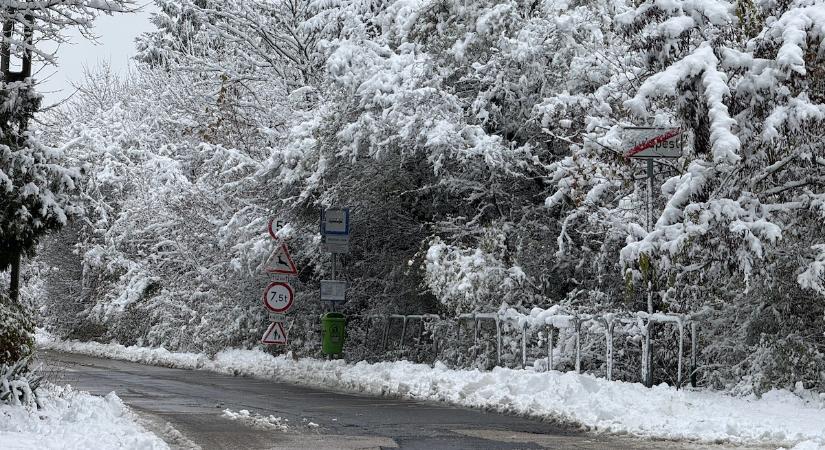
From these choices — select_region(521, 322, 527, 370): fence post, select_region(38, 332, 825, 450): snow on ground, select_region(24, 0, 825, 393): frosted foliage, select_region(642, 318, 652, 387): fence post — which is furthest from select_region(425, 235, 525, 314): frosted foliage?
select_region(642, 318, 652, 387): fence post

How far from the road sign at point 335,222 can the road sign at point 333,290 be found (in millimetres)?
1027

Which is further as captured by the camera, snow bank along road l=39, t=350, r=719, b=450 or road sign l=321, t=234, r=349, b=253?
road sign l=321, t=234, r=349, b=253

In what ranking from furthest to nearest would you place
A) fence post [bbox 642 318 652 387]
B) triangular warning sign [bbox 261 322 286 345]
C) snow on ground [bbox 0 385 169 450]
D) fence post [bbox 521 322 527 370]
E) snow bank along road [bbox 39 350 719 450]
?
triangular warning sign [bbox 261 322 286 345], fence post [bbox 521 322 527 370], fence post [bbox 642 318 652 387], snow bank along road [bbox 39 350 719 450], snow on ground [bbox 0 385 169 450]

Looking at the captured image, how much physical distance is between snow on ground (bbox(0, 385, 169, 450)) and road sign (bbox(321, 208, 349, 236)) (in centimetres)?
997

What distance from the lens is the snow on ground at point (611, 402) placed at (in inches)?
467

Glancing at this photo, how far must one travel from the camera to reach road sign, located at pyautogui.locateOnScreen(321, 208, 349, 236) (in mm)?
22359

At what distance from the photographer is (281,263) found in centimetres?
2311

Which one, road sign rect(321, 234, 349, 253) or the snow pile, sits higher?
road sign rect(321, 234, 349, 253)

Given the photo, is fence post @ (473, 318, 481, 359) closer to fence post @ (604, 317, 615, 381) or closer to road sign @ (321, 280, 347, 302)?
road sign @ (321, 280, 347, 302)

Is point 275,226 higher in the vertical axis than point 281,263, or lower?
higher

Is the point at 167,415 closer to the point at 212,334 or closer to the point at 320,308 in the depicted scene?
the point at 320,308

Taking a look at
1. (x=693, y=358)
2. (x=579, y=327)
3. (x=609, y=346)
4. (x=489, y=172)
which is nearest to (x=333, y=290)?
(x=489, y=172)

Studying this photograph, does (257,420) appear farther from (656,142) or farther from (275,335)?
(275,335)

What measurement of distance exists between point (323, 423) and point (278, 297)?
1003 cm
